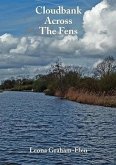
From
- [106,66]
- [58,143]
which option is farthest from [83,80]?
[58,143]

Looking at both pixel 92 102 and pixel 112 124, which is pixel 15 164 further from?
pixel 92 102

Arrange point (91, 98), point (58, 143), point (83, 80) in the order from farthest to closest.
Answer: point (83, 80), point (91, 98), point (58, 143)

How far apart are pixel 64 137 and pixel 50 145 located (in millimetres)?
2219

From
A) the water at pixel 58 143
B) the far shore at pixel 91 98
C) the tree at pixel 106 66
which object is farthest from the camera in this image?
the tree at pixel 106 66

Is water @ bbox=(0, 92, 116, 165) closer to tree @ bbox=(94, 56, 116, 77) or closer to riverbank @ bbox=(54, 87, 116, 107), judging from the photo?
riverbank @ bbox=(54, 87, 116, 107)

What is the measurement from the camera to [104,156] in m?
13.7

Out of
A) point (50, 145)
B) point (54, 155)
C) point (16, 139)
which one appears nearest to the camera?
point (54, 155)

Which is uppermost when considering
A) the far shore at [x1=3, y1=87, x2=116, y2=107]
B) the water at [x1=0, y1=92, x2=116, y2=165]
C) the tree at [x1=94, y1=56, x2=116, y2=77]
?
the tree at [x1=94, y1=56, x2=116, y2=77]

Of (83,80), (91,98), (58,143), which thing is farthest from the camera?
(83,80)

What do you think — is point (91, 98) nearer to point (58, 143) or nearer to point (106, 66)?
point (106, 66)

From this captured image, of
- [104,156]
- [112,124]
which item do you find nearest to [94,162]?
[104,156]

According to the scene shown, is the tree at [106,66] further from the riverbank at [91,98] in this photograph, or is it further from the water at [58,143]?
the water at [58,143]

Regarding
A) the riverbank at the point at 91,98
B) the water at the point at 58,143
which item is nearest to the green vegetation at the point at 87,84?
the riverbank at the point at 91,98

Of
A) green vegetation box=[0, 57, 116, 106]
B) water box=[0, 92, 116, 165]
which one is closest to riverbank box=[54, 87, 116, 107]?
green vegetation box=[0, 57, 116, 106]
